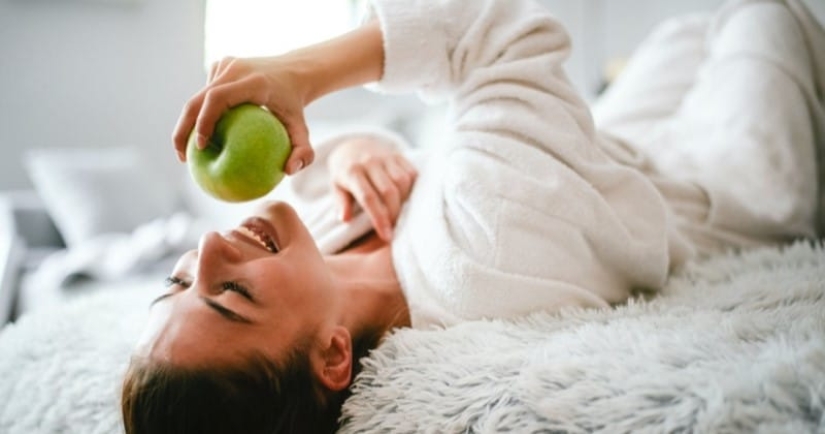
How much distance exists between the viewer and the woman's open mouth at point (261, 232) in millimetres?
750

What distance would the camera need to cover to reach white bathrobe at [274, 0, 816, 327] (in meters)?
0.71

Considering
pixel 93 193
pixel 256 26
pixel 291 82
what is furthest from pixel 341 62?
pixel 256 26

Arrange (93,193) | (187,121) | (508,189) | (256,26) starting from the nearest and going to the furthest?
(187,121), (508,189), (93,193), (256,26)

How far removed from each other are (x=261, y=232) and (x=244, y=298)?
135mm

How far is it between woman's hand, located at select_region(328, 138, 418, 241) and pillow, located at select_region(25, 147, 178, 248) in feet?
5.12

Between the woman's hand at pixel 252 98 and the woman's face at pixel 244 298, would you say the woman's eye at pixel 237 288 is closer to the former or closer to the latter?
the woman's face at pixel 244 298

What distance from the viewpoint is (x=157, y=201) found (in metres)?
2.40

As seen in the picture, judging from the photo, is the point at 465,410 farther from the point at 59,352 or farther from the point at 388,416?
the point at 59,352

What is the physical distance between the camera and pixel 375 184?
34.9 inches

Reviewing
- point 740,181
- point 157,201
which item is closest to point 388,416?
point 740,181

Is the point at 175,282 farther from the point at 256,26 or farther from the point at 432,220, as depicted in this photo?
the point at 256,26

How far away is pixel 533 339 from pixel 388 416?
178 millimetres

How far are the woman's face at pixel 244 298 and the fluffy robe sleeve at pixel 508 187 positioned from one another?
149 mm

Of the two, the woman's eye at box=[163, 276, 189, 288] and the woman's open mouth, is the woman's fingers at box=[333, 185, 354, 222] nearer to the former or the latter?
the woman's open mouth
